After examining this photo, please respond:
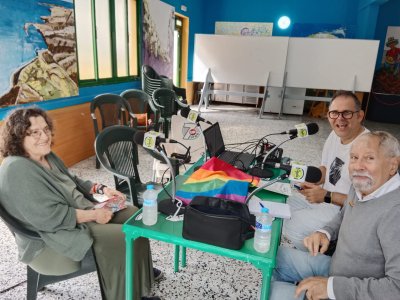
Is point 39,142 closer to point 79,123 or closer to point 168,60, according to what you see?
point 79,123

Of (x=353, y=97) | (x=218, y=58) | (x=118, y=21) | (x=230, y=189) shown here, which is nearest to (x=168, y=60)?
(x=218, y=58)

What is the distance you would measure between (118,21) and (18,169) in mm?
4050

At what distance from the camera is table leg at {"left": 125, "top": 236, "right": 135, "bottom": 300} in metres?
1.21

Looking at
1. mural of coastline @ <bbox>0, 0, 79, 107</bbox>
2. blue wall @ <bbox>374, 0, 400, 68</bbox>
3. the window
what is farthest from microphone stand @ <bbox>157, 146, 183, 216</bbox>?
blue wall @ <bbox>374, 0, 400, 68</bbox>

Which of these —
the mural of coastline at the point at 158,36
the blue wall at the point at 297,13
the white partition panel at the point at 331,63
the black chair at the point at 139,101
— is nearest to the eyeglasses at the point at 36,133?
the black chair at the point at 139,101

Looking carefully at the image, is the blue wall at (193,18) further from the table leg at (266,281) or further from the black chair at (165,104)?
the table leg at (266,281)

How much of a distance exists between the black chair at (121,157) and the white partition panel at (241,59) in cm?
566

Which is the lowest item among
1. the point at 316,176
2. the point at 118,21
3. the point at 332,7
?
the point at 316,176

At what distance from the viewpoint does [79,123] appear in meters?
3.70

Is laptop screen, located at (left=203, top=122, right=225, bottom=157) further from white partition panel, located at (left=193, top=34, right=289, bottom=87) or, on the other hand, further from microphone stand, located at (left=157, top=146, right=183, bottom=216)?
white partition panel, located at (left=193, top=34, right=289, bottom=87)

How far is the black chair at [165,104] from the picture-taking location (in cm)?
467

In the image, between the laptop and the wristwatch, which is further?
the laptop

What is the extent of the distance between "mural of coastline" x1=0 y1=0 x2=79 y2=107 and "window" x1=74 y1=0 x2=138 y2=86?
36cm

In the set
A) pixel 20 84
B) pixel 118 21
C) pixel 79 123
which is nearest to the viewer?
pixel 20 84
